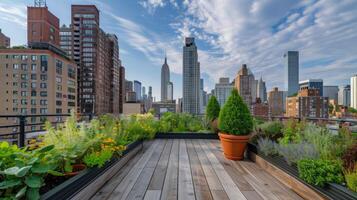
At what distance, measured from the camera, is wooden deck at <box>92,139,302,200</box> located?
1695mm

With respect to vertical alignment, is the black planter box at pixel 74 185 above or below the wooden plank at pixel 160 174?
above

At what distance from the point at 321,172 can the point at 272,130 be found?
183cm

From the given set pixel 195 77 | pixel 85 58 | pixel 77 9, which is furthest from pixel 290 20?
pixel 77 9

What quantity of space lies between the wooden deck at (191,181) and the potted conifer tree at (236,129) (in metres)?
0.19

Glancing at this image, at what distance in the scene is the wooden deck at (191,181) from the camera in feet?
5.56

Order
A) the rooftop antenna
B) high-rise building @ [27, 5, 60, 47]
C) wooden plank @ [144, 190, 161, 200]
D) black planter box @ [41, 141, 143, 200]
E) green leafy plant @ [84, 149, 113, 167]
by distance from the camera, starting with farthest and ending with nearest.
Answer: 1. the rooftop antenna
2. high-rise building @ [27, 5, 60, 47]
3. green leafy plant @ [84, 149, 113, 167]
4. wooden plank @ [144, 190, 161, 200]
5. black planter box @ [41, 141, 143, 200]

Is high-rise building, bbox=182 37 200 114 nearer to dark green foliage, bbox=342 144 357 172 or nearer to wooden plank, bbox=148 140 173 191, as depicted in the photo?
wooden plank, bbox=148 140 173 191

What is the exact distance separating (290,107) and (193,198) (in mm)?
55402

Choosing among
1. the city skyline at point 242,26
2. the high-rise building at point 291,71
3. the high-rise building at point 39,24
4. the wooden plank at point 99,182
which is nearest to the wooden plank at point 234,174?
the wooden plank at point 99,182

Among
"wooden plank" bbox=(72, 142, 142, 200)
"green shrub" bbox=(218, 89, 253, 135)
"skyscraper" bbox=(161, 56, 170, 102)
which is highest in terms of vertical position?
"skyscraper" bbox=(161, 56, 170, 102)

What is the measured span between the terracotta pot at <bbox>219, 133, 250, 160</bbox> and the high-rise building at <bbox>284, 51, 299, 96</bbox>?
7717 cm

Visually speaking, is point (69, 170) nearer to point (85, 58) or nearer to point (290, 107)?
point (290, 107)

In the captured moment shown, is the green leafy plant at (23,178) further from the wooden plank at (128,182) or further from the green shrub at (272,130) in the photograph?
the green shrub at (272,130)

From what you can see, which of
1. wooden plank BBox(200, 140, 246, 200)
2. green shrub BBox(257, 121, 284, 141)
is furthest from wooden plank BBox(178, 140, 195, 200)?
green shrub BBox(257, 121, 284, 141)
